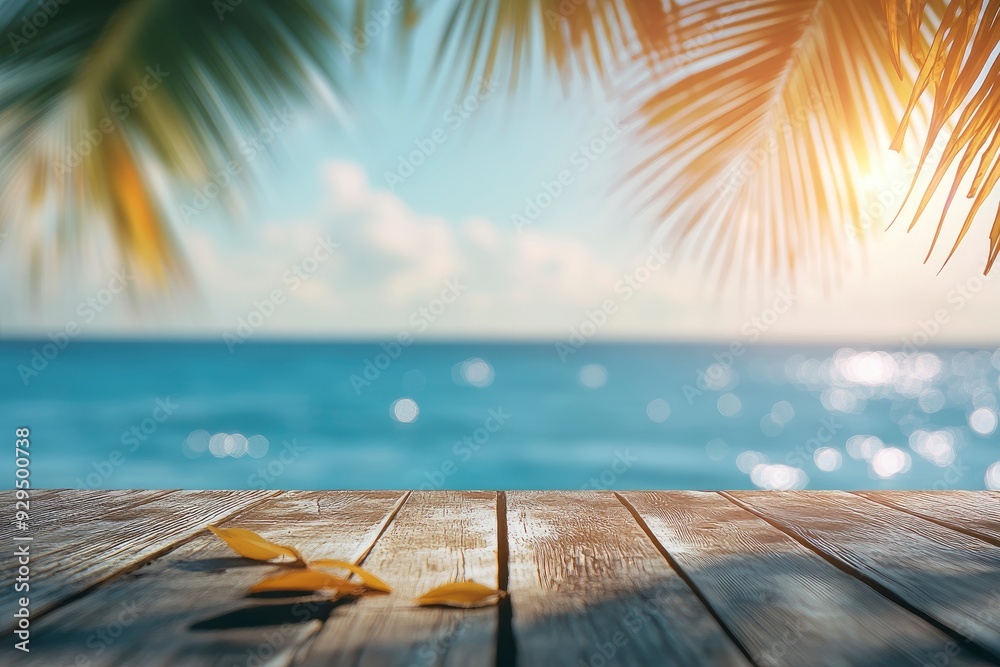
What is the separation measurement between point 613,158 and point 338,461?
1152 centimetres

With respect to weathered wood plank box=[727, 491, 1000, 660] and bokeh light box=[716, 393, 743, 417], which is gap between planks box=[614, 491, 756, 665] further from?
bokeh light box=[716, 393, 743, 417]

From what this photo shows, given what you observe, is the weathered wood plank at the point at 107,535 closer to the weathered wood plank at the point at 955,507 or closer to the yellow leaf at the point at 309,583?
the yellow leaf at the point at 309,583

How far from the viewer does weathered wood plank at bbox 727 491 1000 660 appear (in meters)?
0.80

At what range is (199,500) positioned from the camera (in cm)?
136

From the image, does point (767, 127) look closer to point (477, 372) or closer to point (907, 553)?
point (907, 553)

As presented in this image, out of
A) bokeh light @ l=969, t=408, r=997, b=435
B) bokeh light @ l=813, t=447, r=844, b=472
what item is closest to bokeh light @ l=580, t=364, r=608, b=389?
bokeh light @ l=813, t=447, r=844, b=472

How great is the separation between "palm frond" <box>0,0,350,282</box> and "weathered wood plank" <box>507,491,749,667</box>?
1.00m

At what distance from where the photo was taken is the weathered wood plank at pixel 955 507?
47.2 inches

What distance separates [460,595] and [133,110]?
125 centimetres

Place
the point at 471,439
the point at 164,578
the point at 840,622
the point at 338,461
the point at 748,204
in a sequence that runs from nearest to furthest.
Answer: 1. the point at 840,622
2. the point at 164,578
3. the point at 748,204
4. the point at 338,461
5. the point at 471,439

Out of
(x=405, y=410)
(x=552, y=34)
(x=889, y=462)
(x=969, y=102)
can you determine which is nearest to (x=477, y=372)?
(x=405, y=410)

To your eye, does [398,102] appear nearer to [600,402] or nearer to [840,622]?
[840,622]

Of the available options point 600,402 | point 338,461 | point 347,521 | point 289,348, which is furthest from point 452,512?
point 289,348

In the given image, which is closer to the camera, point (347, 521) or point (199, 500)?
point (347, 521)
